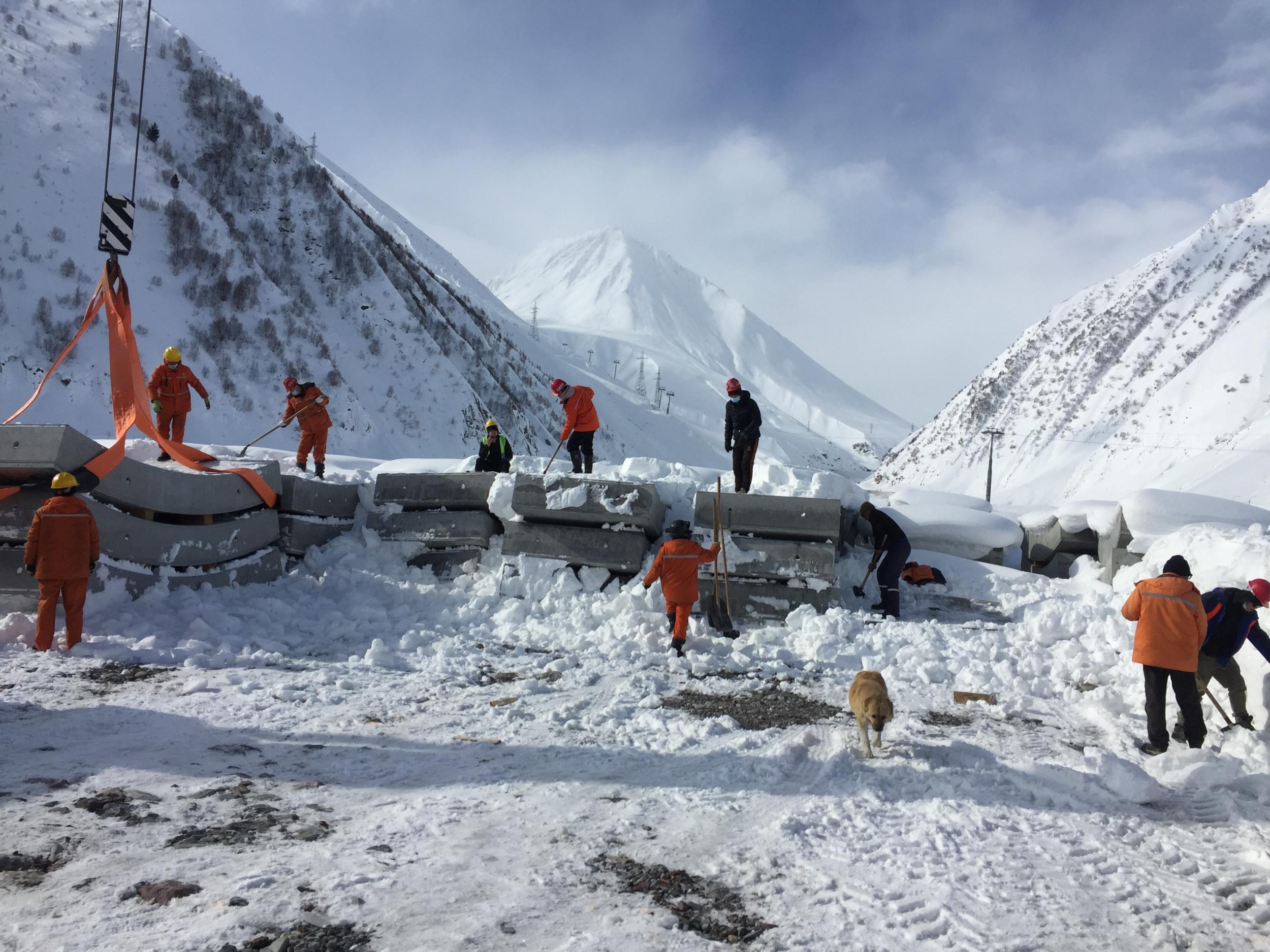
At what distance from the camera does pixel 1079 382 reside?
4444cm

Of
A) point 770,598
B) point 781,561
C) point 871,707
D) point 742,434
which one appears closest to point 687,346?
point 742,434

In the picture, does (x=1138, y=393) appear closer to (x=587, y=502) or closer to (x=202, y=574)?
(x=587, y=502)

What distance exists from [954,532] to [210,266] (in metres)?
23.2

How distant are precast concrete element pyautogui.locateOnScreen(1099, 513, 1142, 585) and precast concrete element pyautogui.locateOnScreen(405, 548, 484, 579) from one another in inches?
248

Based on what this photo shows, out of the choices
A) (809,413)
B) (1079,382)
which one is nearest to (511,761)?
(1079,382)

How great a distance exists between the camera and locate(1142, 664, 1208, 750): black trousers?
4688mm

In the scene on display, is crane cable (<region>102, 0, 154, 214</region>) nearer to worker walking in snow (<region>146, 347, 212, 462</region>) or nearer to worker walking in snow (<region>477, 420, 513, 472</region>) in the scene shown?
worker walking in snow (<region>146, 347, 212, 462</region>)

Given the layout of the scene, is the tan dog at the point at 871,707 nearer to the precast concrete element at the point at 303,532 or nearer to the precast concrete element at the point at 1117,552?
the precast concrete element at the point at 1117,552

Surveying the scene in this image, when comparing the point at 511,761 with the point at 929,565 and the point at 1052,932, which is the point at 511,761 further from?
the point at 929,565

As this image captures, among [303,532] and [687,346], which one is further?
[687,346]

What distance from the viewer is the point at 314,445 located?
927 centimetres

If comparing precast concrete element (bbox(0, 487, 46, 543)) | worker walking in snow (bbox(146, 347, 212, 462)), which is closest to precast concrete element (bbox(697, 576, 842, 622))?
precast concrete element (bbox(0, 487, 46, 543))

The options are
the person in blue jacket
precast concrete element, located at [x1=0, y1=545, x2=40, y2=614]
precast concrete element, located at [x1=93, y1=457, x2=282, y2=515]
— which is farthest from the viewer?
precast concrete element, located at [x1=93, y1=457, x2=282, y2=515]

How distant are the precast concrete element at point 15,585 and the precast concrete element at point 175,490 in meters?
0.72
